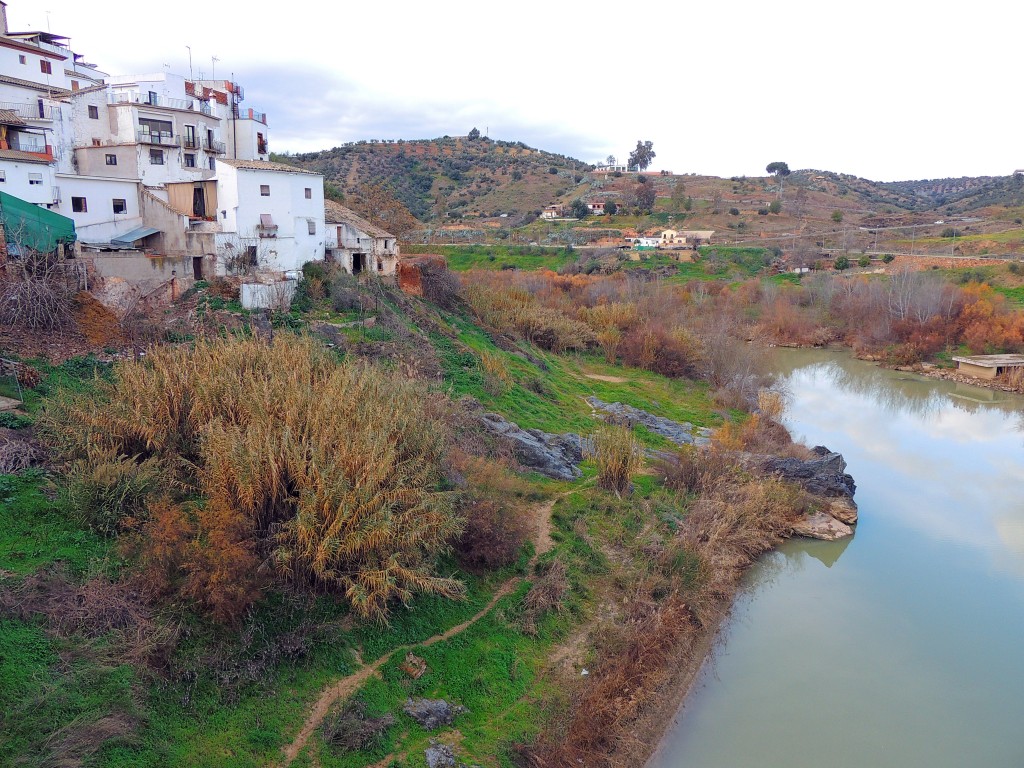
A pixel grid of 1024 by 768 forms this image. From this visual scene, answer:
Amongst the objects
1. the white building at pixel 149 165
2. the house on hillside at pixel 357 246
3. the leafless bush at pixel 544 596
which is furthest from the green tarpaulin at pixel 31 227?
the leafless bush at pixel 544 596

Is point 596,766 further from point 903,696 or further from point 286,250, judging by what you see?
point 286,250

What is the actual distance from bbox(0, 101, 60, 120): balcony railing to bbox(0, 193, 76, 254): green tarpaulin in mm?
12616

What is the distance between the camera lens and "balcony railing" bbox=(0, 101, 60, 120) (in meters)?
27.7

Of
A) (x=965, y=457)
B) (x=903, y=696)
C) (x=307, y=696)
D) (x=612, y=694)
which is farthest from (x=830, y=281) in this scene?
(x=307, y=696)

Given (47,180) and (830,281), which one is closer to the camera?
(47,180)

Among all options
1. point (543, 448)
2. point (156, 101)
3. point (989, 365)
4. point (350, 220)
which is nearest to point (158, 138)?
point (156, 101)

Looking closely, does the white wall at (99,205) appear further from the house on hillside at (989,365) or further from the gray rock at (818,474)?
the house on hillside at (989,365)

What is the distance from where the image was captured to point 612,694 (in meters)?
10.3

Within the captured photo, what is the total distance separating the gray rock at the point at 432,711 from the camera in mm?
9102

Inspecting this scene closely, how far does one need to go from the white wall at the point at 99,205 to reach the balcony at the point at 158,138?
726 centimetres

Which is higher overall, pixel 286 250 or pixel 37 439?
pixel 286 250

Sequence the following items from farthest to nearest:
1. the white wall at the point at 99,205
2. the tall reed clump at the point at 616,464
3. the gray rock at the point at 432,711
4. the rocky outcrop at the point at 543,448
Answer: the white wall at the point at 99,205 → the rocky outcrop at the point at 543,448 → the tall reed clump at the point at 616,464 → the gray rock at the point at 432,711

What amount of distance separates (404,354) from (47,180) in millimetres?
13623

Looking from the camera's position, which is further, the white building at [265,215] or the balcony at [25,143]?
the balcony at [25,143]
